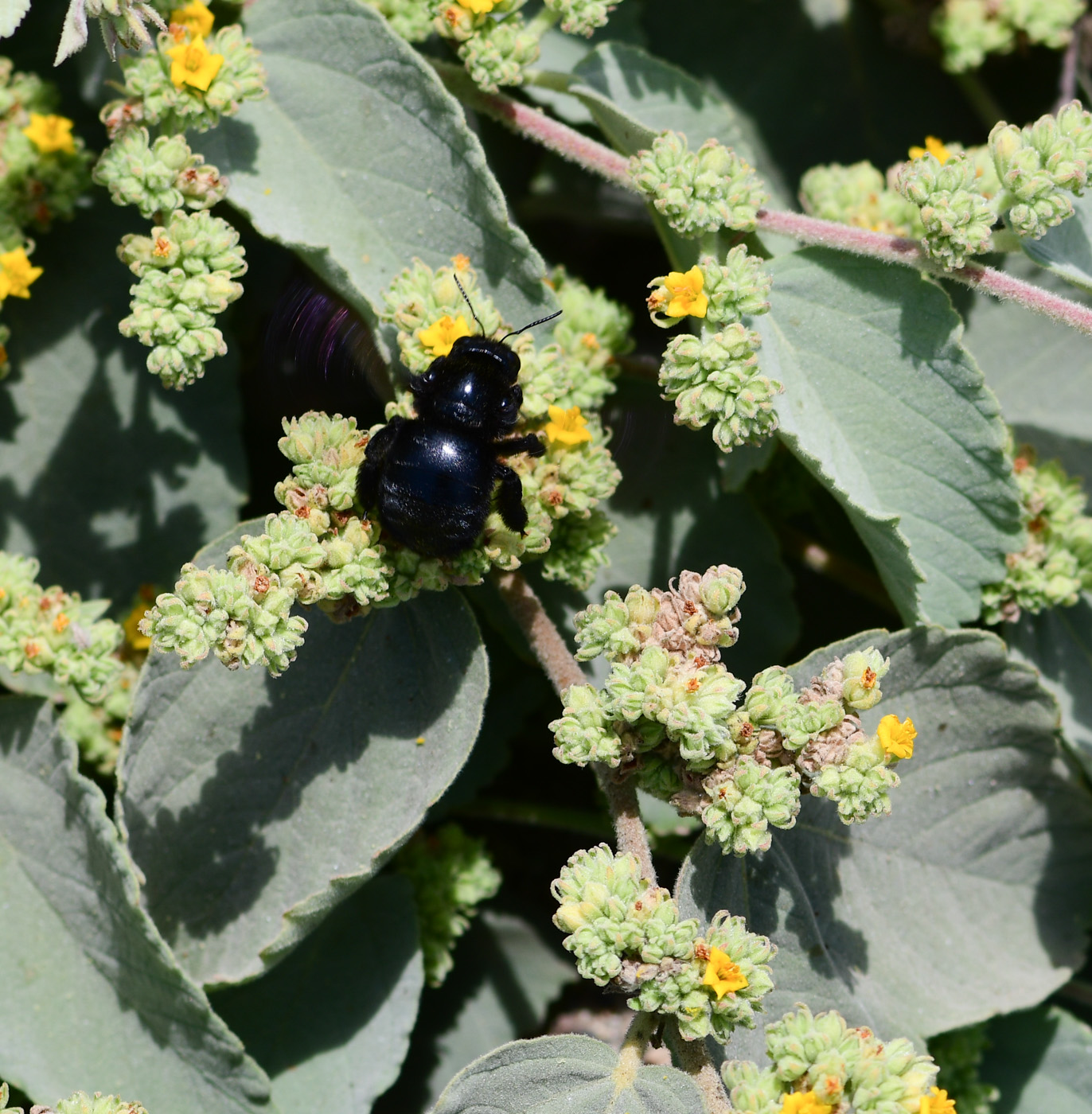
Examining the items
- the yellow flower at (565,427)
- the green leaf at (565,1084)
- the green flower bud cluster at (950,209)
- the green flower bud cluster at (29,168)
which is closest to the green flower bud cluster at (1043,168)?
the green flower bud cluster at (950,209)

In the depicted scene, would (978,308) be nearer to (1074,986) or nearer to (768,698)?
(768,698)

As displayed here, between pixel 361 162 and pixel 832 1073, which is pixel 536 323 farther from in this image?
pixel 832 1073

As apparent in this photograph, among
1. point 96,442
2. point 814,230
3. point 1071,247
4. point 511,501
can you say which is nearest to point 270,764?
point 511,501

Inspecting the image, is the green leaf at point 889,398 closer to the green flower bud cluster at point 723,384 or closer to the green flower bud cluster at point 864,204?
the green flower bud cluster at point 723,384

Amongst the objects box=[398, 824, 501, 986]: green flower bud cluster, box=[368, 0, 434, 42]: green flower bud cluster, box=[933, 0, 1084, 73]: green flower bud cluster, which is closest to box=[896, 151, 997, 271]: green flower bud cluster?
box=[368, 0, 434, 42]: green flower bud cluster

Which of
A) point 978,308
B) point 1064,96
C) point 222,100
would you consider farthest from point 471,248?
point 1064,96
